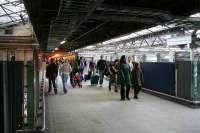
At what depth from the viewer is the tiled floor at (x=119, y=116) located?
28.2ft

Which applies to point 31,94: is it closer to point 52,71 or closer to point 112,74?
point 52,71

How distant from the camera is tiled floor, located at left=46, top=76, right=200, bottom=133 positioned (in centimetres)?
860

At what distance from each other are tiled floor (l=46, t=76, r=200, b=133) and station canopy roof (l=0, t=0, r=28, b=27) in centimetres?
643

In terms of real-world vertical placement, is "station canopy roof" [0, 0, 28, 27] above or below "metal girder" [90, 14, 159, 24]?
above

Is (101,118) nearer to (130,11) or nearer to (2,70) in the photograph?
(130,11)

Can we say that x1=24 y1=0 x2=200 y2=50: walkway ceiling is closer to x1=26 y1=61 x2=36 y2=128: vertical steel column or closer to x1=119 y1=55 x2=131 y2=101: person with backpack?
x1=26 y1=61 x2=36 y2=128: vertical steel column

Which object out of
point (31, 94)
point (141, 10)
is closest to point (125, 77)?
point (141, 10)

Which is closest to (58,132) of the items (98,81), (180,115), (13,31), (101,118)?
(101,118)

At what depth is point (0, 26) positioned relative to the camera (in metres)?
25.8

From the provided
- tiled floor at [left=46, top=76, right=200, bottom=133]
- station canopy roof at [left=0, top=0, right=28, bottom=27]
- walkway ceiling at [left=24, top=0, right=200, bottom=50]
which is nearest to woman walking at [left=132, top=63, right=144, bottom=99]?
tiled floor at [left=46, top=76, right=200, bottom=133]

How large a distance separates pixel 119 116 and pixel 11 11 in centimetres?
1287

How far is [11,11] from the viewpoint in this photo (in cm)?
2081

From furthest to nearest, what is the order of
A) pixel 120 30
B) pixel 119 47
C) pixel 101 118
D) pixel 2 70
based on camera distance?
pixel 119 47 < pixel 120 30 < pixel 101 118 < pixel 2 70

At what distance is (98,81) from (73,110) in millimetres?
9824
